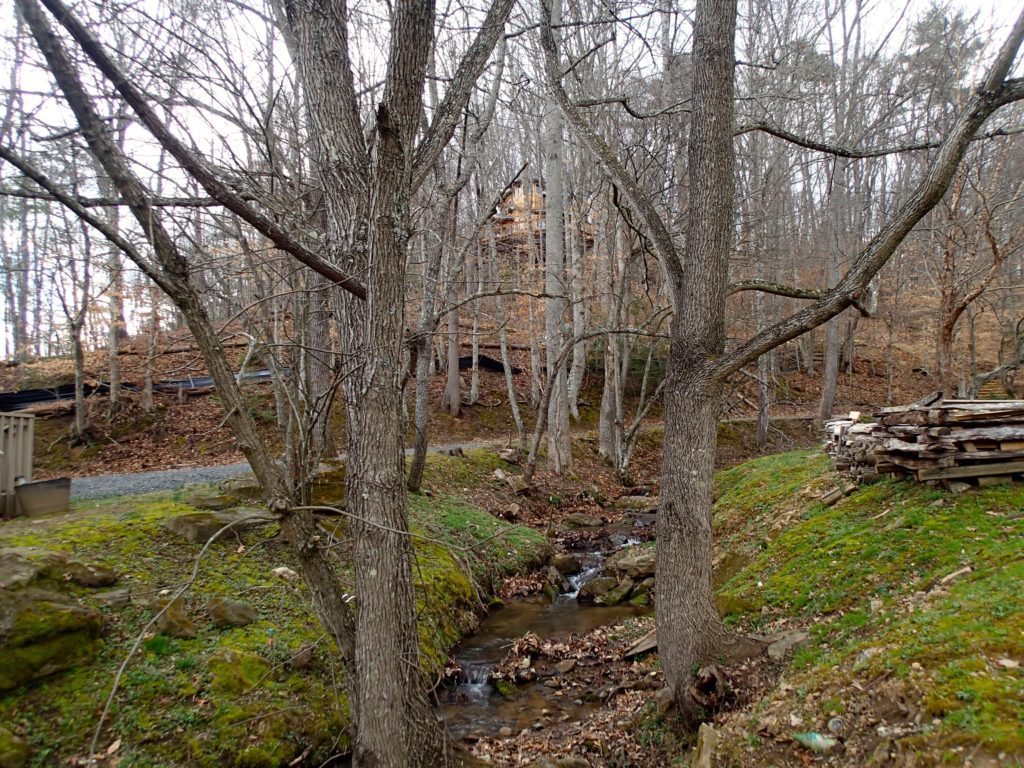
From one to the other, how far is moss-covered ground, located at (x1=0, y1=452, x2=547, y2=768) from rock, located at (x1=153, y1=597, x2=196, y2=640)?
0.19 ft

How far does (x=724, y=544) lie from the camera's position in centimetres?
852

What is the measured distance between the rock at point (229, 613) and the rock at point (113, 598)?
65 centimetres

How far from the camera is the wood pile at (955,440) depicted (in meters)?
5.84

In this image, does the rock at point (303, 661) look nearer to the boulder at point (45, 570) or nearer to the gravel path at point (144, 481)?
the boulder at point (45, 570)

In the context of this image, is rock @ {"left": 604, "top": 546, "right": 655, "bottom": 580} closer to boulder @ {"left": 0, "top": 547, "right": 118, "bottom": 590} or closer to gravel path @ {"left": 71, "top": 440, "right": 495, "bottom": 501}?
boulder @ {"left": 0, "top": 547, "right": 118, "bottom": 590}

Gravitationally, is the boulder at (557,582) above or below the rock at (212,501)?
below

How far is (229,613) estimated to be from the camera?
16.6 feet

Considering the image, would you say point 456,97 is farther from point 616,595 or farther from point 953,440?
point 616,595

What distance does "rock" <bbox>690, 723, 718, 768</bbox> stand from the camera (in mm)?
3707

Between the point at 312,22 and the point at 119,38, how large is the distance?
2.22 m

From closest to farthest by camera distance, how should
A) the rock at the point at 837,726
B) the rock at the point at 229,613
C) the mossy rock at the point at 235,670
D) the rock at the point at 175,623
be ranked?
the rock at the point at 837,726 < the mossy rock at the point at 235,670 < the rock at the point at 175,623 < the rock at the point at 229,613

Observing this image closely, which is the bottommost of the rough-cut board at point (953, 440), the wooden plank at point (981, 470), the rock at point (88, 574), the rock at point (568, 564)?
the rock at point (568, 564)

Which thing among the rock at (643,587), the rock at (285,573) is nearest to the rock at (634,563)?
the rock at (643,587)

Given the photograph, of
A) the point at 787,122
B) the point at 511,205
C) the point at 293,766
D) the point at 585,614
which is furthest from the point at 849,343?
the point at 293,766
